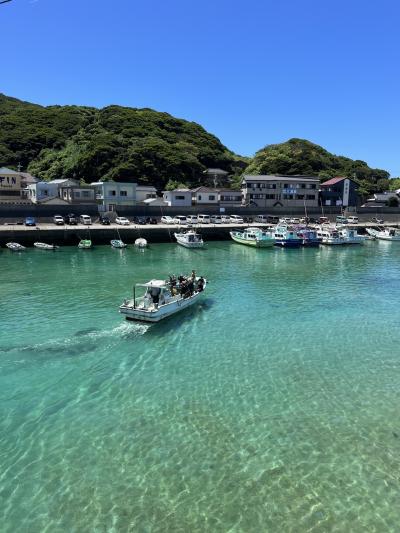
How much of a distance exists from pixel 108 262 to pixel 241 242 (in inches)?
999

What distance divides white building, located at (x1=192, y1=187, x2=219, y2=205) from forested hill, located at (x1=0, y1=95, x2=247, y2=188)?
73.3 feet

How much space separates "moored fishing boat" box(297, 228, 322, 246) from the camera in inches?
2503

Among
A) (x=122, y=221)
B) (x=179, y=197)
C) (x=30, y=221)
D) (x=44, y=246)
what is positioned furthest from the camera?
(x=179, y=197)

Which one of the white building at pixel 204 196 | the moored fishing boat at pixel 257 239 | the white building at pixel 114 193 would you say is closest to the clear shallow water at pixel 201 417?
the moored fishing boat at pixel 257 239

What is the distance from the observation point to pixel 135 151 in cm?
10656

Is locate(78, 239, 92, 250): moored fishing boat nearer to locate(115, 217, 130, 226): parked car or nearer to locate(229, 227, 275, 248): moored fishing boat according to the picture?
locate(115, 217, 130, 226): parked car

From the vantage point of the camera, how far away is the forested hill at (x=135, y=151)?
106 metres

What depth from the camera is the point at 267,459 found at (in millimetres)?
Answer: 12008

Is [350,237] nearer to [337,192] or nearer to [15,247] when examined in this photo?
[337,192]

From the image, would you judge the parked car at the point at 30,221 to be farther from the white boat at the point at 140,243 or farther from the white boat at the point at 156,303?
the white boat at the point at 156,303

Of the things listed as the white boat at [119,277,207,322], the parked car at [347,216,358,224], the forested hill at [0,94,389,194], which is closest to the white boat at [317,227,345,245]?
the parked car at [347,216,358,224]

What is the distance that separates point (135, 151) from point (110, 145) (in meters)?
8.11

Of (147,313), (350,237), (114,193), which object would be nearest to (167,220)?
(114,193)

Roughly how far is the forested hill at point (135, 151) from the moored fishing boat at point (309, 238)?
51417mm
